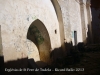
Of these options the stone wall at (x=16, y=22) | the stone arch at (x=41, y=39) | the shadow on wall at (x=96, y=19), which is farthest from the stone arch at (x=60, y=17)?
the shadow on wall at (x=96, y=19)

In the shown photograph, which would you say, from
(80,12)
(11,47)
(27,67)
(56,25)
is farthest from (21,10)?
(80,12)

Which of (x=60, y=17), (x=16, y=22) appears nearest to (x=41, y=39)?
(x=60, y=17)

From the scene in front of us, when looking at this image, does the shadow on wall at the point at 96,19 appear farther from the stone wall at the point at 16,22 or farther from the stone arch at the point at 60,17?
the stone wall at the point at 16,22

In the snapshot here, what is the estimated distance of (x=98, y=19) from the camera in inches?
762

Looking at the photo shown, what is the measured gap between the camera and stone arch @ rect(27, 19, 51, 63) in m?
7.90

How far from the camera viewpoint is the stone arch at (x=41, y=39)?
7.90 m

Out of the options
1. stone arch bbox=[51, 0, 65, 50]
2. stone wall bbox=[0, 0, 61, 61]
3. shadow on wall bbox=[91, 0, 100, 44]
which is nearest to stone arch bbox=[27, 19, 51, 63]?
stone wall bbox=[0, 0, 61, 61]

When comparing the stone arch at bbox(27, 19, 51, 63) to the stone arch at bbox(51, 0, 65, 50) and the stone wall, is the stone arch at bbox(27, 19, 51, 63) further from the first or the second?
the stone arch at bbox(51, 0, 65, 50)

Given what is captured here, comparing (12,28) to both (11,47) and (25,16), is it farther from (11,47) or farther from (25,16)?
(25,16)

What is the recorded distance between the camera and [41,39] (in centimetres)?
823

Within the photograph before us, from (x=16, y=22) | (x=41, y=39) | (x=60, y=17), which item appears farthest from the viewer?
(x=60, y=17)

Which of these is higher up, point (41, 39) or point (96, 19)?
point (96, 19)

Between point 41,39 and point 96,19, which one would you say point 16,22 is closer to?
point 41,39

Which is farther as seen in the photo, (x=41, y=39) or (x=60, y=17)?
(x=60, y=17)
